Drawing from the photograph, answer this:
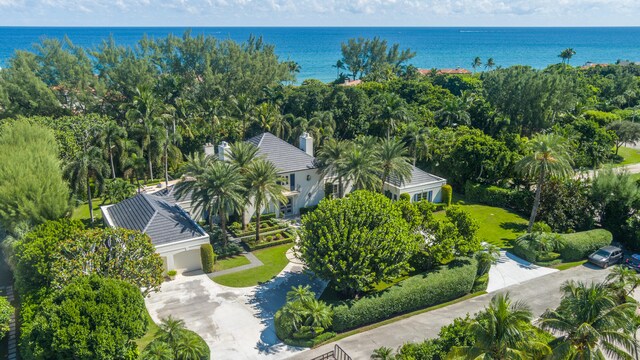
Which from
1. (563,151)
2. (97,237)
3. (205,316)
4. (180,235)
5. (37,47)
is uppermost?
(37,47)

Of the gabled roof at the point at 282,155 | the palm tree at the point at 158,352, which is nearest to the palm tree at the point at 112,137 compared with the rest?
the gabled roof at the point at 282,155

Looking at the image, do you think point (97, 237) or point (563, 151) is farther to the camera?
point (563, 151)

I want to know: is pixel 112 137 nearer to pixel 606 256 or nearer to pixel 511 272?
pixel 511 272

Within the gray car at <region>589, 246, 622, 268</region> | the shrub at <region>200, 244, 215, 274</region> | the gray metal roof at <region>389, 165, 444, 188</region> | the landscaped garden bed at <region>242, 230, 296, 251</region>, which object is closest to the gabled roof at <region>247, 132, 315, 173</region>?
the landscaped garden bed at <region>242, 230, 296, 251</region>

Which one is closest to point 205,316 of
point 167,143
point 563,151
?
point 167,143

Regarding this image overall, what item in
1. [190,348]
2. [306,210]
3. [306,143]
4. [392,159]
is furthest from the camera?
[306,143]

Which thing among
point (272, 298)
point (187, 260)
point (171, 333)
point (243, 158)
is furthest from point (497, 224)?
point (171, 333)

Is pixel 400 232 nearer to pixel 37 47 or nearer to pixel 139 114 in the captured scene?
pixel 139 114
